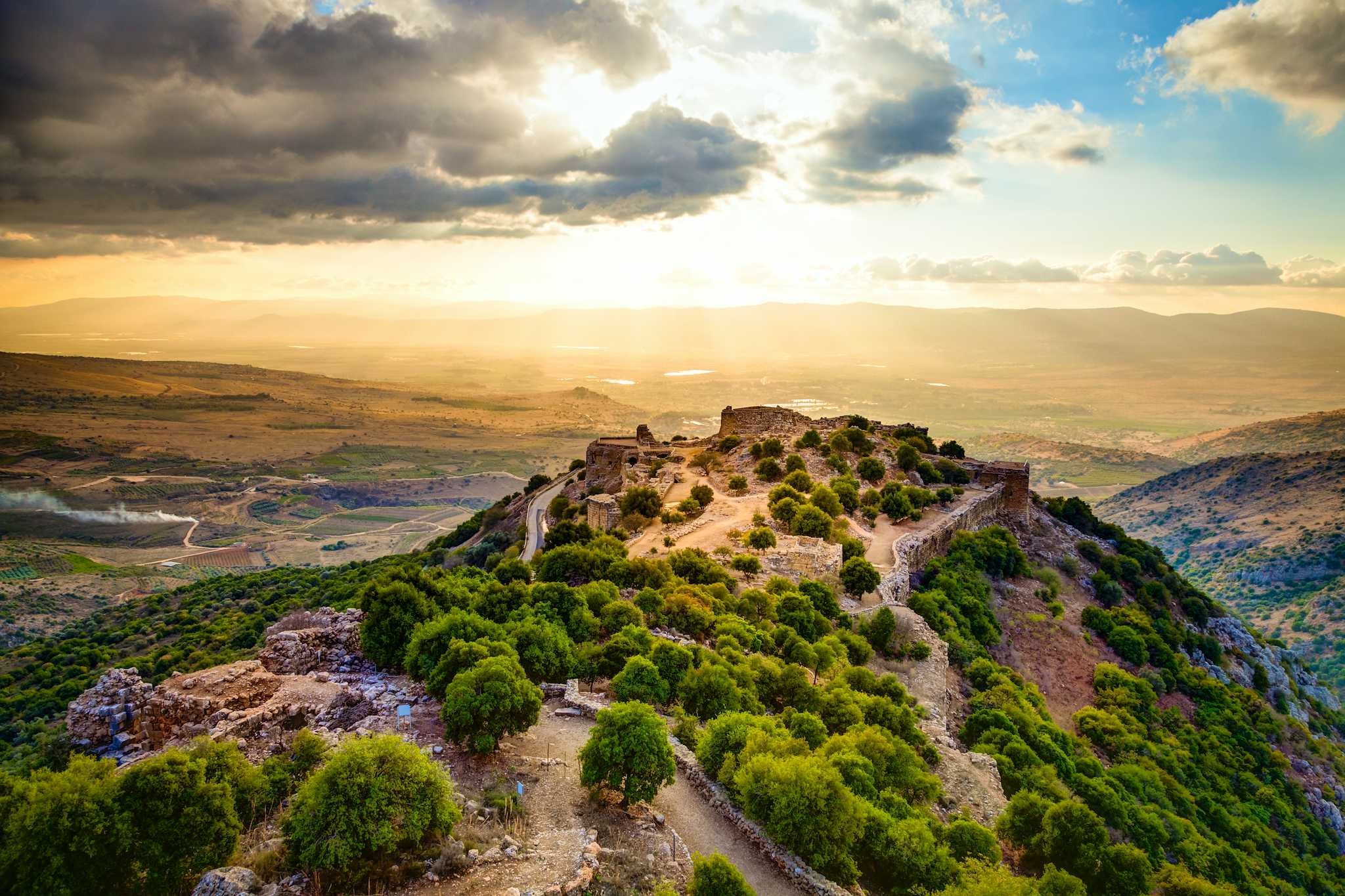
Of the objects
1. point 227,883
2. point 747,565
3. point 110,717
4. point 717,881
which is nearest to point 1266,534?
point 747,565

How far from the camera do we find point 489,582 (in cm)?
2481

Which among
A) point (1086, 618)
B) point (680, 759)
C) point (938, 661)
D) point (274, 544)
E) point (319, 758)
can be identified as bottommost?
point (274, 544)

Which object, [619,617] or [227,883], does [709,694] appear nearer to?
[619,617]

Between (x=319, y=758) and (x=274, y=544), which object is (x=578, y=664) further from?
(x=274, y=544)

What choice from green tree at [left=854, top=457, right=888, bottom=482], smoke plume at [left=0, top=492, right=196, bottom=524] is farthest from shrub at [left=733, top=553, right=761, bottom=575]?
smoke plume at [left=0, top=492, right=196, bottom=524]

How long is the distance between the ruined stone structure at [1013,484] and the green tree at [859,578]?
25624 millimetres

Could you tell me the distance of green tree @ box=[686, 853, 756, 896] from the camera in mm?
11297

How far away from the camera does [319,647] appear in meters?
21.2

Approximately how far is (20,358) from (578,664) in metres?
214

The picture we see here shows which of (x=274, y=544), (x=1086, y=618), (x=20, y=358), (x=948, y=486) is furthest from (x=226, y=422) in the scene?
(x=1086, y=618)

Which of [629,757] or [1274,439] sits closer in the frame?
[629,757]

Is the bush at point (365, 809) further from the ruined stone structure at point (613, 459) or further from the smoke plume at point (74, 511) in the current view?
the smoke plume at point (74, 511)

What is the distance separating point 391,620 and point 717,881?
537 inches

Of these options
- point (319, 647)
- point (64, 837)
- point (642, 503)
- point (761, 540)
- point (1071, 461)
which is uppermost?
point (64, 837)
